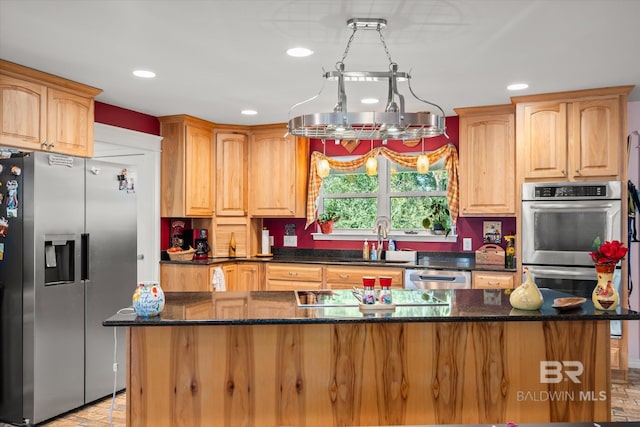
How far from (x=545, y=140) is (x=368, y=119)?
2659mm

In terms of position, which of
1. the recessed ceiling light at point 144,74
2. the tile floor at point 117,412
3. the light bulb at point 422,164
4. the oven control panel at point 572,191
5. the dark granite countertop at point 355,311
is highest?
the recessed ceiling light at point 144,74

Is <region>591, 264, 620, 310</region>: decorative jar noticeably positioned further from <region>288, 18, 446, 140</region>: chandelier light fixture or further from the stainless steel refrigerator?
the stainless steel refrigerator

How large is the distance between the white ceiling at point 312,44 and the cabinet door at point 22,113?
187 mm

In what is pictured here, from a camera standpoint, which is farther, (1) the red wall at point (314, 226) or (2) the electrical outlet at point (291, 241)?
(2) the electrical outlet at point (291, 241)

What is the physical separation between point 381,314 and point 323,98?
2.62 meters

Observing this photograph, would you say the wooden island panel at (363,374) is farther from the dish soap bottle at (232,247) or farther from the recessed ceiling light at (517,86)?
the dish soap bottle at (232,247)

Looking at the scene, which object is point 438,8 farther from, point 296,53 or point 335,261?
point 335,261

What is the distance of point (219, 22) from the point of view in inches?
115

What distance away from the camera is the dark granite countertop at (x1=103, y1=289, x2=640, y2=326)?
2.52 m

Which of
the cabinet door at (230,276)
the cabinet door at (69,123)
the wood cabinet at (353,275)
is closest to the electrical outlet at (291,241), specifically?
the cabinet door at (230,276)

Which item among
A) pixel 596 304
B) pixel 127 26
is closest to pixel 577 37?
pixel 596 304

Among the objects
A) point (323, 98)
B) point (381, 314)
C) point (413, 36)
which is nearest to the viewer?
point (381, 314)

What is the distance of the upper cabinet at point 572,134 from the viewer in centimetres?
430

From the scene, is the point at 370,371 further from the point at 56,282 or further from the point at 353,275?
the point at 353,275
